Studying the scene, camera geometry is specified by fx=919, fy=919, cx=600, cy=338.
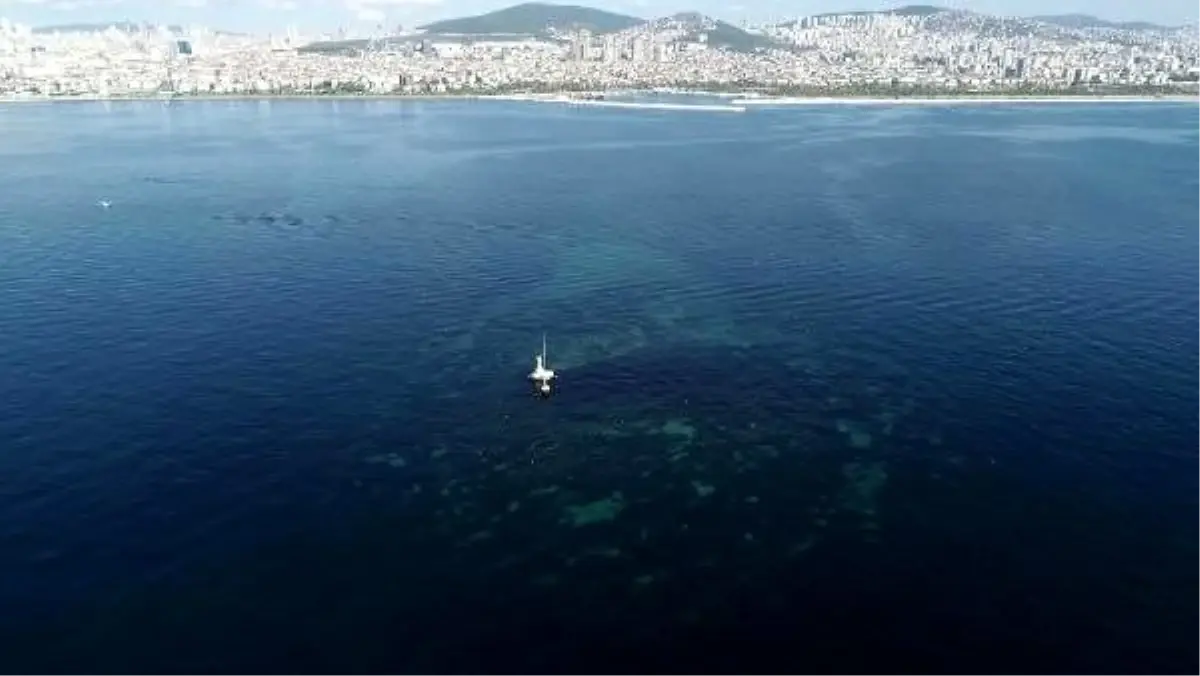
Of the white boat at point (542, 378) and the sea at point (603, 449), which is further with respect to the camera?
the white boat at point (542, 378)

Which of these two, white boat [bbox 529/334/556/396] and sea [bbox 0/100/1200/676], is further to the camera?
white boat [bbox 529/334/556/396]

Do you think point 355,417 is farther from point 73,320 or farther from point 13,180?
point 13,180

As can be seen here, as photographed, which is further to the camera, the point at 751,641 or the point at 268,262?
the point at 268,262

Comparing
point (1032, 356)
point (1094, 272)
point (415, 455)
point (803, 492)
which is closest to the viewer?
point (803, 492)

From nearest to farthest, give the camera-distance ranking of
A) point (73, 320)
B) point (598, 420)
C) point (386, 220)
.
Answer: point (598, 420) < point (73, 320) < point (386, 220)

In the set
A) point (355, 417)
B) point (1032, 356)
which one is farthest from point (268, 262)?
point (1032, 356)

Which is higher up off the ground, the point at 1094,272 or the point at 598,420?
the point at 1094,272

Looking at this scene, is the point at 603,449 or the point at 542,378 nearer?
the point at 603,449

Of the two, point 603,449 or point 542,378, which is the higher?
point 542,378
